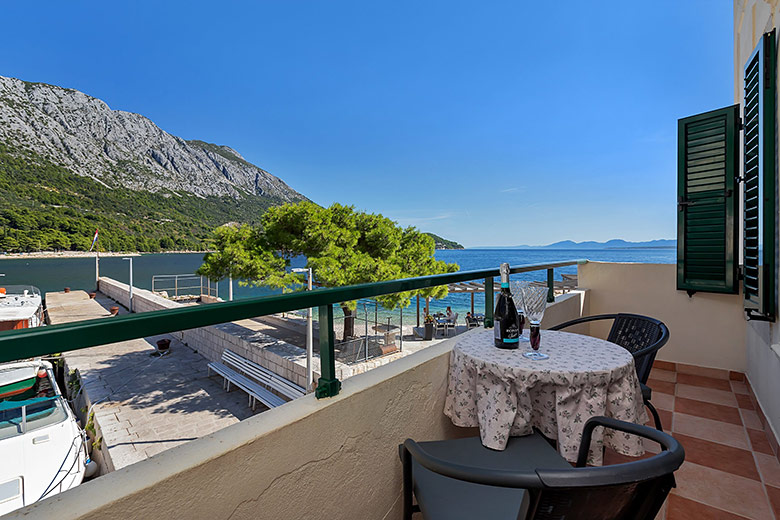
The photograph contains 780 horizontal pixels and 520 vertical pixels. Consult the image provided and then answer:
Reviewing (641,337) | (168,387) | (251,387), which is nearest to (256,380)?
(251,387)

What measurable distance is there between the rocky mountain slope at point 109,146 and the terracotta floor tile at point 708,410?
5834cm

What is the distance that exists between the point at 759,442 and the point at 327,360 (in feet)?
8.42

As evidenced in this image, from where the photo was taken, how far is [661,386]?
9.12ft

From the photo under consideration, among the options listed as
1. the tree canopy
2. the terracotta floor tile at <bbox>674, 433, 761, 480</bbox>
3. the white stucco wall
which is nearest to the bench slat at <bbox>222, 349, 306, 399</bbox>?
the tree canopy

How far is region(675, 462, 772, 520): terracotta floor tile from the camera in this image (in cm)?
146

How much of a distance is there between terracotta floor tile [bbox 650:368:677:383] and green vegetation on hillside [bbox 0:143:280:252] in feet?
88.6

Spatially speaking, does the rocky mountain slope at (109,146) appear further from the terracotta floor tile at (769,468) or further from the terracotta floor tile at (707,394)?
the terracotta floor tile at (769,468)

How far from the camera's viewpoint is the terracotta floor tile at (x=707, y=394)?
248 centimetres

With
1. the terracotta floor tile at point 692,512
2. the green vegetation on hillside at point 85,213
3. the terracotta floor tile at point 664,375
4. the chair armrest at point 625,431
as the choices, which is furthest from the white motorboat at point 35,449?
the green vegetation on hillside at point 85,213

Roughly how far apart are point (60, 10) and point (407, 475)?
2622 inches

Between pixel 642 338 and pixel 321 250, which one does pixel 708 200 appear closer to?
pixel 642 338

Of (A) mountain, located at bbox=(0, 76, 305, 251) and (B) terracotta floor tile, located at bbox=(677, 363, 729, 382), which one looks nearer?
(B) terracotta floor tile, located at bbox=(677, 363, 729, 382)

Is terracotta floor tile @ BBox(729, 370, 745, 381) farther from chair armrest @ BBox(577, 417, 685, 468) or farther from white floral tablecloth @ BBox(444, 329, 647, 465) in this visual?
chair armrest @ BBox(577, 417, 685, 468)

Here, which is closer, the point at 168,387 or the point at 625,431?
the point at 625,431
